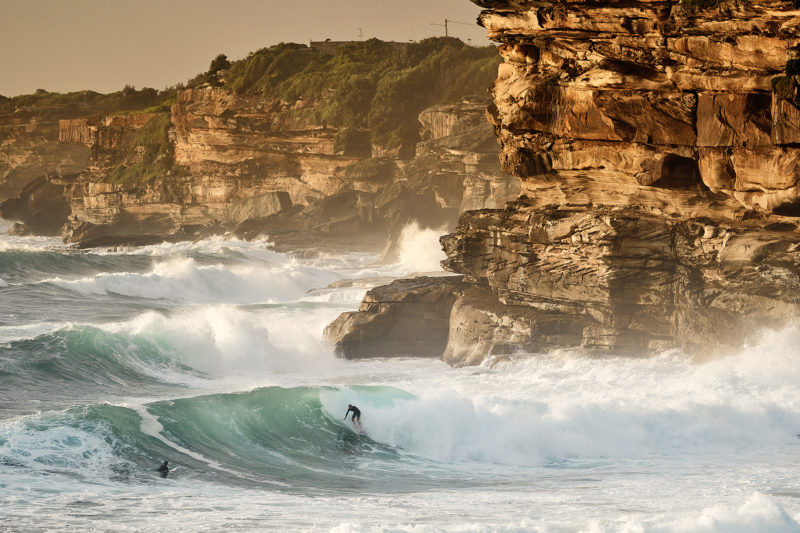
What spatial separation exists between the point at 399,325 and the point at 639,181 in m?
9.16

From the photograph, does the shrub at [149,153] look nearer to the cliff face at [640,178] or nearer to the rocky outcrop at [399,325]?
the rocky outcrop at [399,325]

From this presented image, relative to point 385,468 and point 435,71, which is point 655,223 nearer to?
point 385,468

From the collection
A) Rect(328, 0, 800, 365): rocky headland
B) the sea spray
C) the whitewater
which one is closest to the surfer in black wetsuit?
the whitewater

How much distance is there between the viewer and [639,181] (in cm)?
2527

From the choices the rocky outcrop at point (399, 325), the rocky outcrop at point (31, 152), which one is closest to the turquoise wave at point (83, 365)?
the rocky outcrop at point (399, 325)

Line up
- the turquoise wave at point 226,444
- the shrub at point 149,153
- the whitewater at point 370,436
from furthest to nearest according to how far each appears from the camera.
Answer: the shrub at point 149,153, the turquoise wave at point 226,444, the whitewater at point 370,436

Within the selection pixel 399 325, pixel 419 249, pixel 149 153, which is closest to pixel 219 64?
pixel 149 153

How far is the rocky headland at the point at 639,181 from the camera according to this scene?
2244 centimetres

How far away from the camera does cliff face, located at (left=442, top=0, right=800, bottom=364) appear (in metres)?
22.5

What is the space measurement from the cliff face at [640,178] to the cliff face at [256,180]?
20.7 meters

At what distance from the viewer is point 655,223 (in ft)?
82.9

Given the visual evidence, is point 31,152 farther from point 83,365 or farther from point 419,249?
point 83,365

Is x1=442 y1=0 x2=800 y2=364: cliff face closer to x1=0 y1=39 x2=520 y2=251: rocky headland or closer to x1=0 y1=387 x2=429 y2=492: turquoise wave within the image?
x1=0 y1=387 x2=429 y2=492: turquoise wave

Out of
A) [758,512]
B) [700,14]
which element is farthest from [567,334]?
[758,512]
